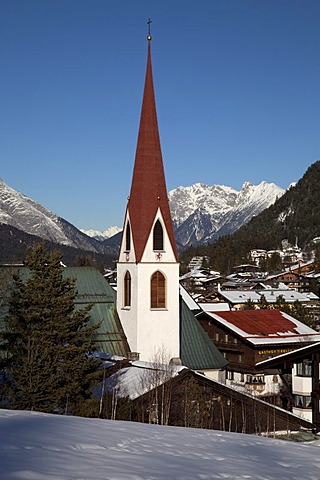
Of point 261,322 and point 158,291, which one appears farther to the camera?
point 261,322

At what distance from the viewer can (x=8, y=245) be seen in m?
169

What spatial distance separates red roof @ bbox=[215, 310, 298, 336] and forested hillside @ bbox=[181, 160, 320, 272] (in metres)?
95.6

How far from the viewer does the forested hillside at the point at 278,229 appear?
147 metres

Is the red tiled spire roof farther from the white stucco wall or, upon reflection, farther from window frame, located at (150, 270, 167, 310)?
window frame, located at (150, 270, 167, 310)

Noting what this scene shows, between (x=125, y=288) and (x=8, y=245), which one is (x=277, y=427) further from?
(x=8, y=245)

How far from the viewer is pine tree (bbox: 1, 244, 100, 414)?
1305cm

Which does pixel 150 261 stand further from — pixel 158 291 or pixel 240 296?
pixel 240 296

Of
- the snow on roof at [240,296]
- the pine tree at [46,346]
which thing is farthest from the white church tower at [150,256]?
the snow on roof at [240,296]

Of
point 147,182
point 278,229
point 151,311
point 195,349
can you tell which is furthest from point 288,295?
point 278,229

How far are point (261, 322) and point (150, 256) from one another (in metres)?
15.6

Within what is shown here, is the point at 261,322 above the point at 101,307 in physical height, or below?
below

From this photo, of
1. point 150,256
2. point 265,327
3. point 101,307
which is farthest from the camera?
point 265,327

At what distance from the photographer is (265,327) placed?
36562mm

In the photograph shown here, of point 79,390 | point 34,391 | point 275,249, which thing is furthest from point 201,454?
point 275,249
